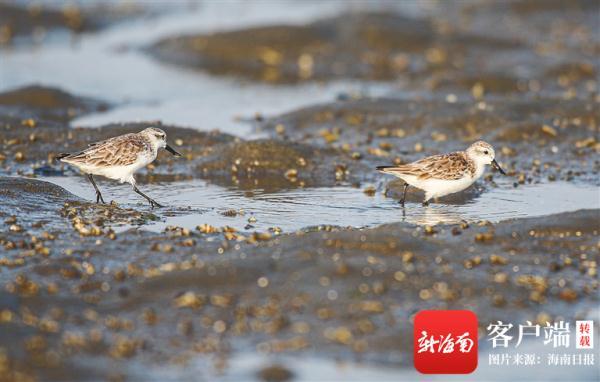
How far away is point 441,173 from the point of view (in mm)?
15000

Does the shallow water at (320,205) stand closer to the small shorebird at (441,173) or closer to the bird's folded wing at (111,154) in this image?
the small shorebird at (441,173)

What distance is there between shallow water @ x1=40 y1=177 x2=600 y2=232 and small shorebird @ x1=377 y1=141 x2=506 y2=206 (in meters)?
0.33

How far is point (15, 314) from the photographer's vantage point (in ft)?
35.3

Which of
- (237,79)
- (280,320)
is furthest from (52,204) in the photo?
(237,79)

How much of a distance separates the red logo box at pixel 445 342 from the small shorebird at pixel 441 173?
168 inches

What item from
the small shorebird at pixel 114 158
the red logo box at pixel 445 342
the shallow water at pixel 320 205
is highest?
the small shorebird at pixel 114 158

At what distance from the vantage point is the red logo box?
10117mm

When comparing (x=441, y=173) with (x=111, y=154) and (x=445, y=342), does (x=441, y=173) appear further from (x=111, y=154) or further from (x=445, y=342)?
(x=445, y=342)

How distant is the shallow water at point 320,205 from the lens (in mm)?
14227

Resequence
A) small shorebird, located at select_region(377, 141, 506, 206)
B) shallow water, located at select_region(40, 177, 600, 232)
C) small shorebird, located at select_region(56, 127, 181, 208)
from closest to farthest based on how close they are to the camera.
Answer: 1. shallow water, located at select_region(40, 177, 600, 232)
2. small shorebird, located at select_region(56, 127, 181, 208)
3. small shorebird, located at select_region(377, 141, 506, 206)

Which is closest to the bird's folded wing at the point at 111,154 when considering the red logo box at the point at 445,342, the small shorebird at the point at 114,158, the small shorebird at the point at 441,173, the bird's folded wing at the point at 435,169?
the small shorebird at the point at 114,158

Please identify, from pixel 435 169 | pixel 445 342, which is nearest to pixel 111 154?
pixel 435 169

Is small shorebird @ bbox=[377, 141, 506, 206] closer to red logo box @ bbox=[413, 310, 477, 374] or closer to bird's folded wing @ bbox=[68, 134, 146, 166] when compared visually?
bird's folded wing @ bbox=[68, 134, 146, 166]

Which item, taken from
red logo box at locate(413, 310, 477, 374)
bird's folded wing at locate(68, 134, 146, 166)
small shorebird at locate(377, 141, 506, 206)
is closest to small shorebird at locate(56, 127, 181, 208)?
bird's folded wing at locate(68, 134, 146, 166)
